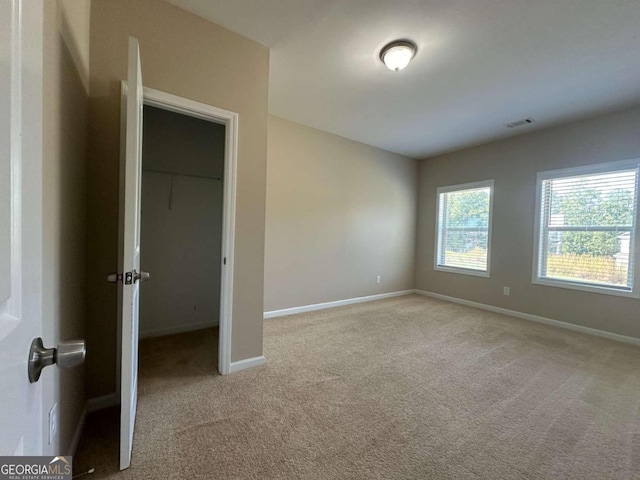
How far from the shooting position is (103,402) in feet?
6.09

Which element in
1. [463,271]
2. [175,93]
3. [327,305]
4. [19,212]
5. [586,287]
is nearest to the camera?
[19,212]

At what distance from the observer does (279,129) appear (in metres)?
3.81

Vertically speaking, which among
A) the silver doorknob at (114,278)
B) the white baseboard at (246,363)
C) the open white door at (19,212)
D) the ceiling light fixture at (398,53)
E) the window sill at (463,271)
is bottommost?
the white baseboard at (246,363)

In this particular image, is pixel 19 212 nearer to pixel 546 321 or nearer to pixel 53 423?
pixel 53 423

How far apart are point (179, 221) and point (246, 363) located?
74.2 inches

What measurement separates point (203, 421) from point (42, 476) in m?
1.44

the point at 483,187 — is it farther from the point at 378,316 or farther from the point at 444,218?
the point at 378,316

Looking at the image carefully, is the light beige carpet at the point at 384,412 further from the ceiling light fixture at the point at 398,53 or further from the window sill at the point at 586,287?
the ceiling light fixture at the point at 398,53

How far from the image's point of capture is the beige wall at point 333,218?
387 cm

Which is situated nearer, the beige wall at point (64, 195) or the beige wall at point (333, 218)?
the beige wall at point (64, 195)

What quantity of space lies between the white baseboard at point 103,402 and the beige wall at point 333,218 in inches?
80.0

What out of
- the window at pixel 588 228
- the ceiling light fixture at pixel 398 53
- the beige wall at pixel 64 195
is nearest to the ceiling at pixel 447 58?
the ceiling light fixture at pixel 398 53

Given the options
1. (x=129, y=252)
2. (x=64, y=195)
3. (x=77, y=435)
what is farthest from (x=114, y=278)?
(x=77, y=435)

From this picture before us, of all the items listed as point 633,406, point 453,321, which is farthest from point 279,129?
point 633,406
